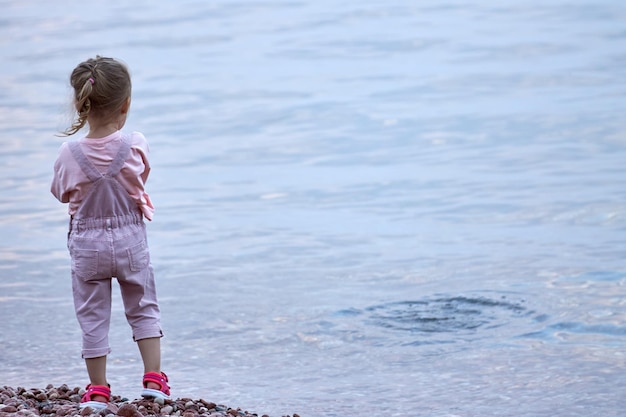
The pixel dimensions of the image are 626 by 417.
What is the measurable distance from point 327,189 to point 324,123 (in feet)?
10.7

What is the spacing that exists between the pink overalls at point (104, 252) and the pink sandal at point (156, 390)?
175mm

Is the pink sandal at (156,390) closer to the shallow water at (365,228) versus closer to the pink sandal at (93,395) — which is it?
the pink sandal at (93,395)

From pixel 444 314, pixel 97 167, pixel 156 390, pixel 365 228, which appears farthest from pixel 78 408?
pixel 365 228

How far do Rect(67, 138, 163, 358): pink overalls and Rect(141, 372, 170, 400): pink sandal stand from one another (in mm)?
175

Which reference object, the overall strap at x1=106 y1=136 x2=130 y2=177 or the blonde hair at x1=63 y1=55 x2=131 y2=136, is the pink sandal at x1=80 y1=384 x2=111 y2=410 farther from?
the blonde hair at x1=63 y1=55 x2=131 y2=136

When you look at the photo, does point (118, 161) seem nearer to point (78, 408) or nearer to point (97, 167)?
point (97, 167)

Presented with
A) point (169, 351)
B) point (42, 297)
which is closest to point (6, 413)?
point (169, 351)

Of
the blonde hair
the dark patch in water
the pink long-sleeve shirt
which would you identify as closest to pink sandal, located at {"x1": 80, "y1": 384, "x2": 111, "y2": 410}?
the pink long-sleeve shirt

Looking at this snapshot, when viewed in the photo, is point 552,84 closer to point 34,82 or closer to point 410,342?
point 34,82

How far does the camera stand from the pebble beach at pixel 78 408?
4.84m

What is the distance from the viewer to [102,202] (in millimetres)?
5047

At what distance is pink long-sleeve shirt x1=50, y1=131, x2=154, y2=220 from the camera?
501 cm

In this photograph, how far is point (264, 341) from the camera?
287 inches

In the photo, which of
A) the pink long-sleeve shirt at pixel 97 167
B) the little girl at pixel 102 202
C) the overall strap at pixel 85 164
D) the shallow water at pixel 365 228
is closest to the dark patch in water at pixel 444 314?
the shallow water at pixel 365 228
